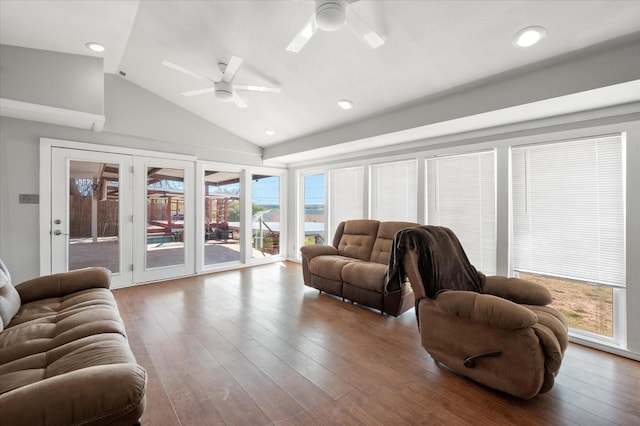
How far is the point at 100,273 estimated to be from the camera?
2561 mm

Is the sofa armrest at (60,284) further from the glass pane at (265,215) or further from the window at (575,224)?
the window at (575,224)

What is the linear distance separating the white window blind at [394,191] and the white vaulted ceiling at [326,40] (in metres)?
1.02

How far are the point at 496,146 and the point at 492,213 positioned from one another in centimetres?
77

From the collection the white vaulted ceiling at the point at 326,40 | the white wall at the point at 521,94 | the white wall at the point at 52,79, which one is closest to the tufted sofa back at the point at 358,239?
the white wall at the point at 521,94

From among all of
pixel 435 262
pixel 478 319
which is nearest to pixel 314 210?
pixel 435 262

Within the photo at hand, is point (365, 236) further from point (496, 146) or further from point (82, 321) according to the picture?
point (82, 321)

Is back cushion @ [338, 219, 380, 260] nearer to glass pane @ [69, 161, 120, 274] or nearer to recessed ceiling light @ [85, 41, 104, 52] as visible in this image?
glass pane @ [69, 161, 120, 274]

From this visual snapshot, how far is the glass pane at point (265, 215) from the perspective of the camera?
6.05 m

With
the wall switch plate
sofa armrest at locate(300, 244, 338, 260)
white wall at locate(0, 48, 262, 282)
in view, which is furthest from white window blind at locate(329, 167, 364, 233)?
the wall switch plate

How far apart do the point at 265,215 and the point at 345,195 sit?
1998mm

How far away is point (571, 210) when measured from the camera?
2768mm

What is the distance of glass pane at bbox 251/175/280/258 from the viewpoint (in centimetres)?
605

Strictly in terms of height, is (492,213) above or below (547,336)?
above

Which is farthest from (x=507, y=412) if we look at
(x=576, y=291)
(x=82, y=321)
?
(x=82, y=321)
